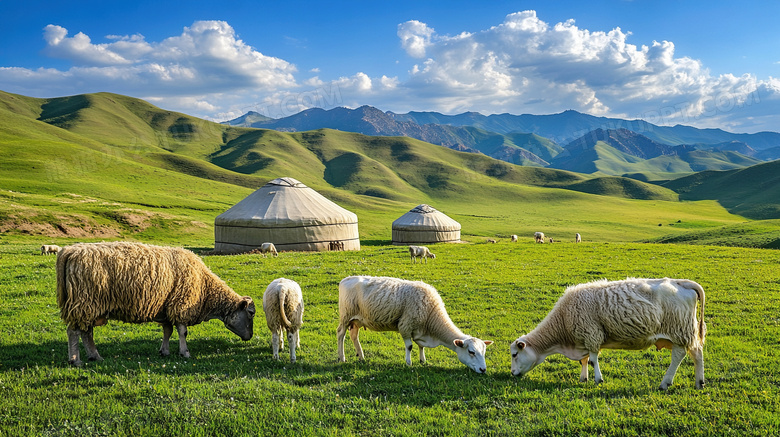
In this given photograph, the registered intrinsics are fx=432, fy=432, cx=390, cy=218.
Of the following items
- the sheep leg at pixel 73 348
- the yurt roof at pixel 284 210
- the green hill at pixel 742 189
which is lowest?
the sheep leg at pixel 73 348

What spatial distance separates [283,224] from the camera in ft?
94.1

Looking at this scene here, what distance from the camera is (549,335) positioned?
7301mm

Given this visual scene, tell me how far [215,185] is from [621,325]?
9709 cm

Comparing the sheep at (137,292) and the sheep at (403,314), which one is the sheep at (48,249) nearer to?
the sheep at (137,292)

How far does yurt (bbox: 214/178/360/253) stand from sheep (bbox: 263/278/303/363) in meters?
20.9

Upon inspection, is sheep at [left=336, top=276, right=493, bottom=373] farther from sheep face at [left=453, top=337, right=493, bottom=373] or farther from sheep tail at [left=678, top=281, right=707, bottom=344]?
sheep tail at [left=678, top=281, right=707, bottom=344]

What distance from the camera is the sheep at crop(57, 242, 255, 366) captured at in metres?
7.16

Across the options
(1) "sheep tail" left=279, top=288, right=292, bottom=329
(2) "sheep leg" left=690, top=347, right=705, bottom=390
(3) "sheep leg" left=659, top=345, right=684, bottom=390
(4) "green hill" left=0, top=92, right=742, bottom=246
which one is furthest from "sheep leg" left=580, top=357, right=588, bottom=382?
(4) "green hill" left=0, top=92, right=742, bottom=246

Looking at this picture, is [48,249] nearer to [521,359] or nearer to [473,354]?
[473,354]

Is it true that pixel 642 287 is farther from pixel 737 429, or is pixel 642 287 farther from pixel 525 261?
pixel 525 261

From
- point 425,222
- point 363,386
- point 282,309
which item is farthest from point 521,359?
point 425,222

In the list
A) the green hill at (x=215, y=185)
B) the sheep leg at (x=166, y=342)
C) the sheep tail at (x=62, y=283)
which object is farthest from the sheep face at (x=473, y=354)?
the green hill at (x=215, y=185)

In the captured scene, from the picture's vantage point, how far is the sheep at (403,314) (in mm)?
7793

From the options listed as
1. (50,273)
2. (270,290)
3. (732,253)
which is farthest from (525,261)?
(50,273)
